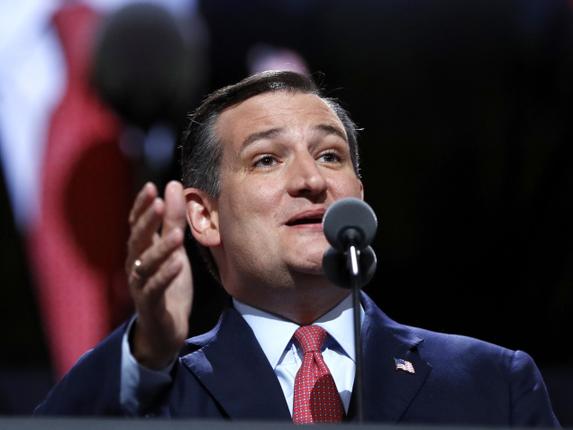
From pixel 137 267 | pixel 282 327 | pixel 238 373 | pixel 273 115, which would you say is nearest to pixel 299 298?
pixel 282 327

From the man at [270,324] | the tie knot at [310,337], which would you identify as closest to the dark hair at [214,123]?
the man at [270,324]

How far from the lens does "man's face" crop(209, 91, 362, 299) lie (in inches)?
73.3

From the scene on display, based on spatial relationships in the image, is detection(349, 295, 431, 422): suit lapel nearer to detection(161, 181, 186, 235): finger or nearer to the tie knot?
the tie knot

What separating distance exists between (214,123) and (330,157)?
0.24 meters

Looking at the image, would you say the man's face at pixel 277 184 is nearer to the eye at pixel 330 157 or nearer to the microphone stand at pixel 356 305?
the eye at pixel 330 157

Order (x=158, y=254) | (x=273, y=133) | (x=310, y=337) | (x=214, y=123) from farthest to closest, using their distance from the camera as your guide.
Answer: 1. (x=214, y=123)
2. (x=273, y=133)
3. (x=310, y=337)
4. (x=158, y=254)

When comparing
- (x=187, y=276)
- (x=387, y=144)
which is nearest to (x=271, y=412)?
(x=187, y=276)

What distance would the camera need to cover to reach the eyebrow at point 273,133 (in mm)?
1952

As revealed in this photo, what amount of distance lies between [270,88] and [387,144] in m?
1.48

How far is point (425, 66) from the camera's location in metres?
3.58

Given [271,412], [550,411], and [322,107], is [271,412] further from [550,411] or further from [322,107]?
[322,107]

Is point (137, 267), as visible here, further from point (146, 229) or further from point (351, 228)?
point (351, 228)

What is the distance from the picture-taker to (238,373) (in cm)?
178

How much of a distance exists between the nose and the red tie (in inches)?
10.4
